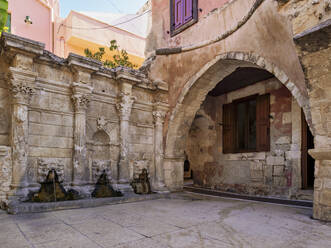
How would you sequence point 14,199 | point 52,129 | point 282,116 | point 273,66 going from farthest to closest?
point 282,116
point 52,129
point 273,66
point 14,199

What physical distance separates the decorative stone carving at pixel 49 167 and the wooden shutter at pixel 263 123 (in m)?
5.15

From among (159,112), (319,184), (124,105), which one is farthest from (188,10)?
(319,184)

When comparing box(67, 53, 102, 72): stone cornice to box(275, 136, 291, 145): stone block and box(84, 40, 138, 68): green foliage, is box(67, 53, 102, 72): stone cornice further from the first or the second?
box(275, 136, 291, 145): stone block

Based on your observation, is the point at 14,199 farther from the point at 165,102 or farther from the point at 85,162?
the point at 165,102

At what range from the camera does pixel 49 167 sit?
4.93 metres

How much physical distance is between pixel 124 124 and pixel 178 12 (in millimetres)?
3945

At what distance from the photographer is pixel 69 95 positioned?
539cm

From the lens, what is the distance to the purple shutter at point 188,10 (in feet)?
22.9

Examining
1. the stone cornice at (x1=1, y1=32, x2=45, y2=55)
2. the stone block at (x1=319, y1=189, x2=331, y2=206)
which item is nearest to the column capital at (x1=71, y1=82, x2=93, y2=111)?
the stone cornice at (x1=1, y1=32, x2=45, y2=55)

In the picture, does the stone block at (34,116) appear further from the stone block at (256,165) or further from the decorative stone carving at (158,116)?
the stone block at (256,165)

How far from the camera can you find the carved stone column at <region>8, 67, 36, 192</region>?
447 cm

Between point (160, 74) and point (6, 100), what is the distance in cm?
396

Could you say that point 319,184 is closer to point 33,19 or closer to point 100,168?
point 100,168

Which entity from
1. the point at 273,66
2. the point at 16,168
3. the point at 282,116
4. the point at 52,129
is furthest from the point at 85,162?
the point at 282,116
